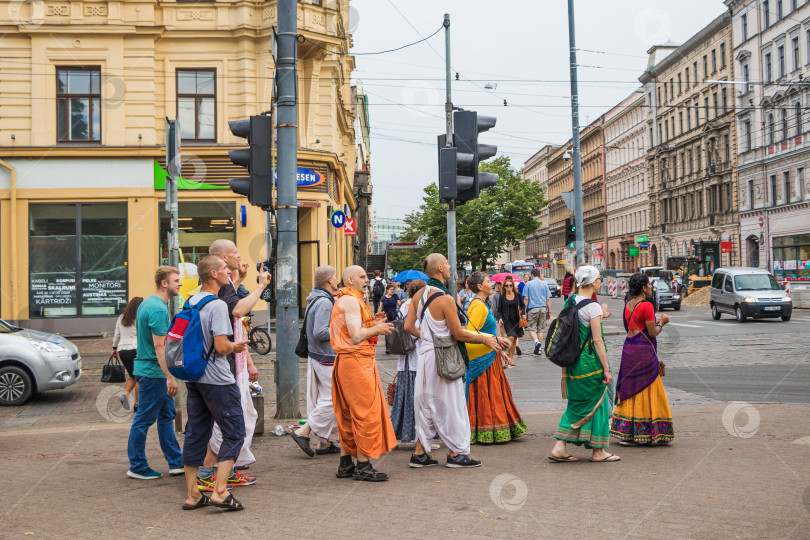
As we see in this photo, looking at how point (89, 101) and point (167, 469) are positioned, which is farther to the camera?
point (89, 101)

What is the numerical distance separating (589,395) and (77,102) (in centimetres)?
2065

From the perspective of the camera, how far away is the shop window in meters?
23.5

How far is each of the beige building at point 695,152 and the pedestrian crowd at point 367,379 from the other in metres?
49.3

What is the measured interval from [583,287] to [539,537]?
2894 mm

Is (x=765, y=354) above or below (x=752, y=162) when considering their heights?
below

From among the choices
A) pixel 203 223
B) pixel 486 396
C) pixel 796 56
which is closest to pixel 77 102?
pixel 203 223

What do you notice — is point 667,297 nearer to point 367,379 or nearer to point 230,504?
point 367,379

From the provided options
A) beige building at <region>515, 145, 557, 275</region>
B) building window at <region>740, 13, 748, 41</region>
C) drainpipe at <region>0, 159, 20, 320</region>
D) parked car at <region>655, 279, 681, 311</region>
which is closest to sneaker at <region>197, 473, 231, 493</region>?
drainpipe at <region>0, 159, 20, 320</region>

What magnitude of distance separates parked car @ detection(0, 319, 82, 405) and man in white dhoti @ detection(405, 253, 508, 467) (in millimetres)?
6924

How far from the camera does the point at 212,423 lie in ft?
20.0

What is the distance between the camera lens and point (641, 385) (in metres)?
7.86

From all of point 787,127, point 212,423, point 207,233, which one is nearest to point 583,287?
point 212,423

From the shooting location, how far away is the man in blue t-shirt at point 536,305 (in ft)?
62.6

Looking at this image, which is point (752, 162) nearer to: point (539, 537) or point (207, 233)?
point (207, 233)
